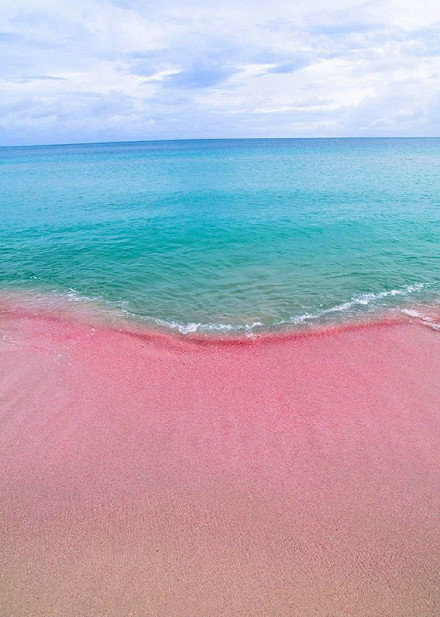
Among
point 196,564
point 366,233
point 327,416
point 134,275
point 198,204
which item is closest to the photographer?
point 196,564

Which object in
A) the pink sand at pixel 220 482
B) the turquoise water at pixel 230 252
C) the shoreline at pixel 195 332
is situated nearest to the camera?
the pink sand at pixel 220 482

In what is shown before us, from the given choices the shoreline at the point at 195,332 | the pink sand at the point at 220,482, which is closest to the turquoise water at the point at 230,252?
the shoreline at the point at 195,332

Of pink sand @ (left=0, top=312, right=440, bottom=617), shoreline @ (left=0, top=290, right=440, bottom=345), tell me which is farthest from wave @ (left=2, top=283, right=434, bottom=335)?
pink sand @ (left=0, top=312, right=440, bottom=617)

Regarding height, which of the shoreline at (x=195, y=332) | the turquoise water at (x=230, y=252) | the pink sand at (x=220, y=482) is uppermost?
the turquoise water at (x=230, y=252)

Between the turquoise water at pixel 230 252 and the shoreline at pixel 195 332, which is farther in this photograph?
the turquoise water at pixel 230 252

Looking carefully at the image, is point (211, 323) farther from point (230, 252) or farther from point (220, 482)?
point (230, 252)

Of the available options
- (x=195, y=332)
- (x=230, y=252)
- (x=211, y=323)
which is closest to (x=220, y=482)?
(x=195, y=332)

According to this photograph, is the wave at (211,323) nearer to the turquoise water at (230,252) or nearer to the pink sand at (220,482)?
the turquoise water at (230,252)

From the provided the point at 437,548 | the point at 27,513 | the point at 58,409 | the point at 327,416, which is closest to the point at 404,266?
the point at 327,416

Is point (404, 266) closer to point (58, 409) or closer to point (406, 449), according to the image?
point (406, 449)
